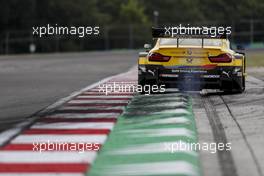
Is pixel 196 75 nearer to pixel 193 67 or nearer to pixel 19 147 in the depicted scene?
pixel 193 67

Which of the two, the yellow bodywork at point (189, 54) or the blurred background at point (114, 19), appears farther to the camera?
the blurred background at point (114, 19)

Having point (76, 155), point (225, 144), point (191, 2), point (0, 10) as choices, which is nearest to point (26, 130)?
point (76, 155)

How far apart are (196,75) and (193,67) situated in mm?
179

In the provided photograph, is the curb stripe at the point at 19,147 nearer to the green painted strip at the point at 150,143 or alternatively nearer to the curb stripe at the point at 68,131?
the green painted strip at the point at 150,143

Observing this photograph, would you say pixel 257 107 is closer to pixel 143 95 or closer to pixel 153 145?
pixel 143 95

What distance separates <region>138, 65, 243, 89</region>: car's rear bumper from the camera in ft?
46.5

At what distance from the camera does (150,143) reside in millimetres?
7980

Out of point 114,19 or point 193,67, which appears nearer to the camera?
point 193,67

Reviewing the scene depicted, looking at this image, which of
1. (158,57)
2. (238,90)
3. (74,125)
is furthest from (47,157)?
(238,90)

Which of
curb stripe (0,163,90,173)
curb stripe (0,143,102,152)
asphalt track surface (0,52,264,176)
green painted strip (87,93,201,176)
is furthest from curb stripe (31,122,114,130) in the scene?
curb stripe (0,163,90,173)

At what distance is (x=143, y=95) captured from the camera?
14336mm

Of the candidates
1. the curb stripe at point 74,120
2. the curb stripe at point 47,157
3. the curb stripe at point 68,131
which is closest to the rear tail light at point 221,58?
the curb stripe at point 74,120

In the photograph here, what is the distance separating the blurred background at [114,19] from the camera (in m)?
63.2

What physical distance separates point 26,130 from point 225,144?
2801mm
